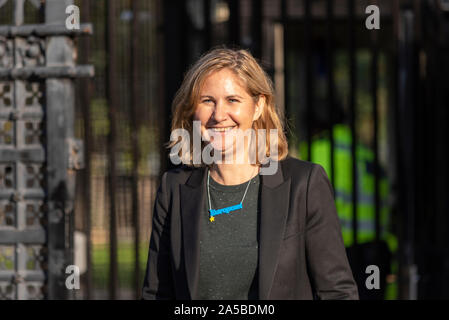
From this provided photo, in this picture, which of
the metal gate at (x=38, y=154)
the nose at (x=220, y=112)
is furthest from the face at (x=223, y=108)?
the metal gate at (x=38, y=154)

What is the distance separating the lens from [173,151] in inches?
115

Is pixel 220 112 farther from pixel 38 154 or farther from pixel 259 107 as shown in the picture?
pixel 38 154

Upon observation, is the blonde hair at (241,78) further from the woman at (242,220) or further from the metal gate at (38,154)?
the metal gate at (38,154)

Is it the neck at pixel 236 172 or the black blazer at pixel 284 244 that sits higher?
the neck at pixel 236 172

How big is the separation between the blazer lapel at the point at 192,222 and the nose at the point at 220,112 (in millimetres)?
280

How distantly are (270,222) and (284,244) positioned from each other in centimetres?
9

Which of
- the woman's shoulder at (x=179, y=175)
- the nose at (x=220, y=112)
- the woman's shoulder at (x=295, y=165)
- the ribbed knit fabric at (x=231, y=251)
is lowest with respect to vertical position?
the ribbed knit fabric at (x=231, y=251)

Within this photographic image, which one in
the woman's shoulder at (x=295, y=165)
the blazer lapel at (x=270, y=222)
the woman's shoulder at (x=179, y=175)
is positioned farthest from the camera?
the woman's shoulder at (x=179, y=175)

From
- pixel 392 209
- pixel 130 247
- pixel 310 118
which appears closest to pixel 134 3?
pixel 310 118

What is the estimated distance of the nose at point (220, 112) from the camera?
2.60 meters

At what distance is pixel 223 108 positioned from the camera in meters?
2.61

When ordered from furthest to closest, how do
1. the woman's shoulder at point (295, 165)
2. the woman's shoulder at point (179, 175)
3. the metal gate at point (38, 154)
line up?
the metal gate at point (38, 154) < the woman's shoulder at point (179, 175) < the woman's shoulder at point (295, 165)
